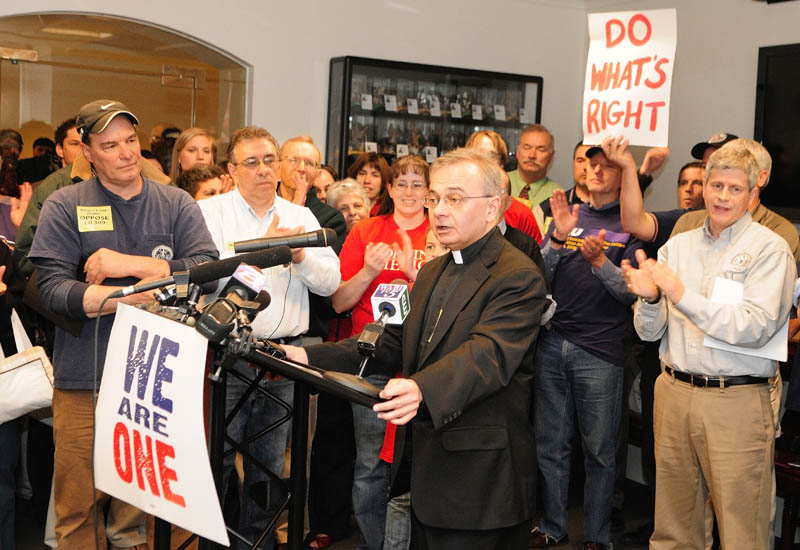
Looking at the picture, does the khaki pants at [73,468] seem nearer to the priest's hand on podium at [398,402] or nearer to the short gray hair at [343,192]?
the priest's hand on podium at [398,402]

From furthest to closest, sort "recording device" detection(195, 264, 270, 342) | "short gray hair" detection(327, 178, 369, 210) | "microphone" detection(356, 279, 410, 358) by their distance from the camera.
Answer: "short gray hair" detection(327, 178, 369, 210) → "microphone" detection(356, 279, 410, 358) → "recording device" detection(195, 264, 270, 342)

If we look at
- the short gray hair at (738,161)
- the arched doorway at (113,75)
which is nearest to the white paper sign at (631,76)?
the short gray hair at (738,161)

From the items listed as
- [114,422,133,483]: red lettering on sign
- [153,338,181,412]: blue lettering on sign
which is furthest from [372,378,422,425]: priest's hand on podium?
[114,422,133,483]: red lettering on sign

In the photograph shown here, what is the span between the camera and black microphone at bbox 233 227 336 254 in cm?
217

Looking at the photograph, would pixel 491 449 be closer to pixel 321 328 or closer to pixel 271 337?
pixel 271 337

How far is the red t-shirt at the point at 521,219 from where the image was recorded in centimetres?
393

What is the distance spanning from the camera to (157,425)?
77.3 inches

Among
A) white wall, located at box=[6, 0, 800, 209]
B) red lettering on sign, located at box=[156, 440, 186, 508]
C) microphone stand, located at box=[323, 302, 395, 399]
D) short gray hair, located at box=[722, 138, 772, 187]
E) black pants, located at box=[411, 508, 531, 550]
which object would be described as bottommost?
black pants, located at box=[411, 508, 531, 550]

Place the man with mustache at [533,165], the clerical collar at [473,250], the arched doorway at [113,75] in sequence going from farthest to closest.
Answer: the arched doorway at [113,75], the man with mustache at [533,165], the clerical collar at [473,250]

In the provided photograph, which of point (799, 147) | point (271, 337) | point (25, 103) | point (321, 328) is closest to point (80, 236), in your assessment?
point (271, 337)

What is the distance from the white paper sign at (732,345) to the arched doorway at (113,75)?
13.9 ft

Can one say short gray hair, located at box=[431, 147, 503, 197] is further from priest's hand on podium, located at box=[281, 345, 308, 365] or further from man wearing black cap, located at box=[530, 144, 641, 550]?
man wearing black cap, located at box=[530, 144, 641, 550]

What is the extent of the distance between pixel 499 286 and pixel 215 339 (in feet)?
2.81

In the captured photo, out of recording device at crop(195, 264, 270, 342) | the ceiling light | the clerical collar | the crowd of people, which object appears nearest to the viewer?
recording device at crop(195, 264, 270, 342)
